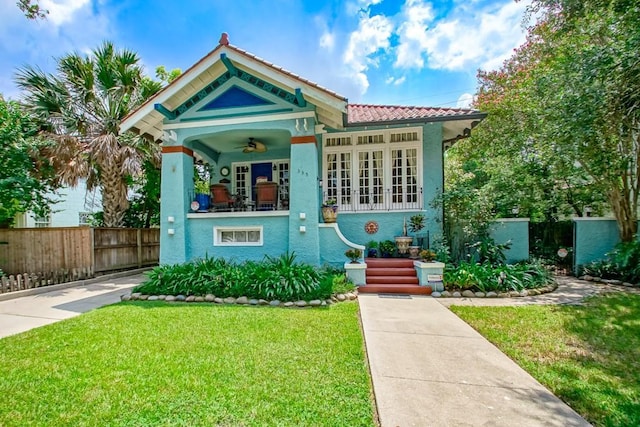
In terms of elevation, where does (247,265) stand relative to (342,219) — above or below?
below

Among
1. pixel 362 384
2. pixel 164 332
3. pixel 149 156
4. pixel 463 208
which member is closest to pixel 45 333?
pixel 164 332

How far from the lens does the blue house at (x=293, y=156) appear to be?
26.7 feet

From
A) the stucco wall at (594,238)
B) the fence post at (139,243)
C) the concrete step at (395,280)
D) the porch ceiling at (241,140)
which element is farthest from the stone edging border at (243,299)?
the stucco wall at (594,238)

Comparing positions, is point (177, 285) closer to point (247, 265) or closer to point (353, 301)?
point (247, 265)

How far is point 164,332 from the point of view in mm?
4809

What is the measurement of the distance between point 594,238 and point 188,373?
1236 centimetres

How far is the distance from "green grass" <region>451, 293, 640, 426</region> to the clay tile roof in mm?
5338

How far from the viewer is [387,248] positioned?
896 centimetres

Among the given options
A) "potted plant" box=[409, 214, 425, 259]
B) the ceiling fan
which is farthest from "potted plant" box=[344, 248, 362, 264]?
the ceiling fan

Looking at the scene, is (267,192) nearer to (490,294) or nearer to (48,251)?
(490,294)

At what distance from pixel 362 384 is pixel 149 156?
Answer: 38.8ft

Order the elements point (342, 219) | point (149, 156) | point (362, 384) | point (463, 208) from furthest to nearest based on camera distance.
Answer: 1. point (149, 156)
2. point (342, 219)
3. point (463, 208)
4. point (362, 384)

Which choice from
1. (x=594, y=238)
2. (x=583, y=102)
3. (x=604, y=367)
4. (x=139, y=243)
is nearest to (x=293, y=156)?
(x=604, y=367)

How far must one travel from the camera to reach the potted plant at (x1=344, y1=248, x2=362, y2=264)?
307 inches
